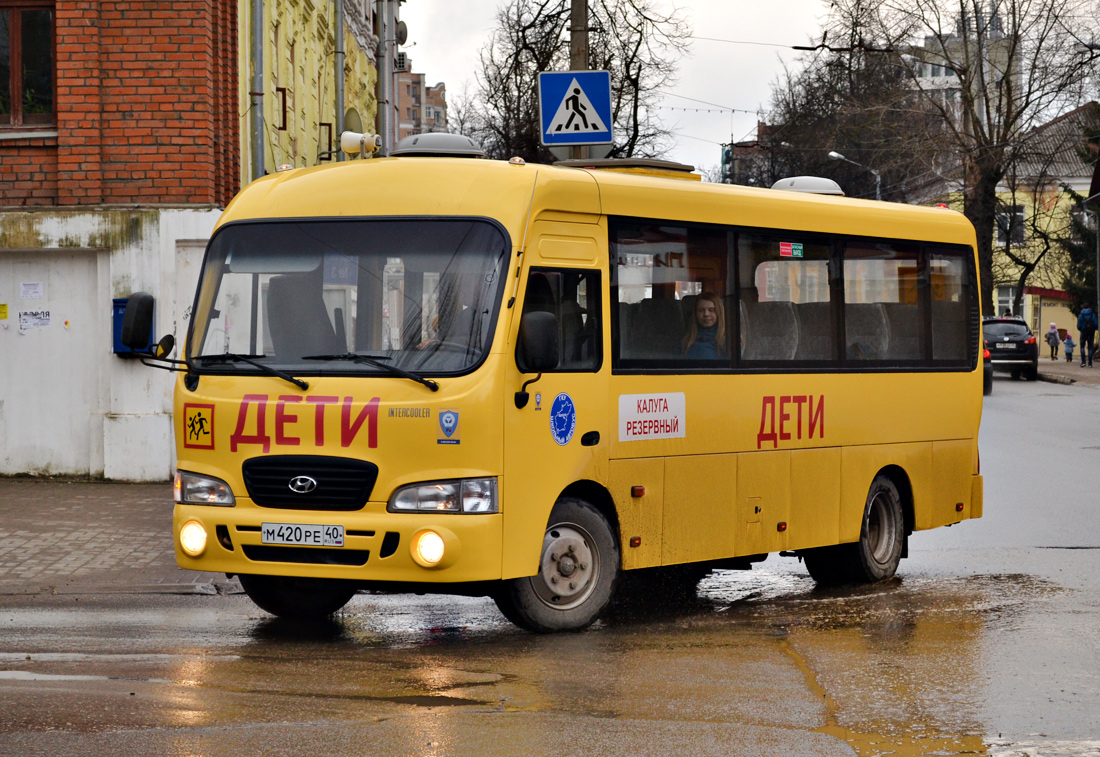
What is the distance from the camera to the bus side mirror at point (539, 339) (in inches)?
305

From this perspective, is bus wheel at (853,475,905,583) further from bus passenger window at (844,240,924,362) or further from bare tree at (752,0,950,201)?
bare tree at (752,0,950,201)

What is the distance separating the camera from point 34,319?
16.5 metres

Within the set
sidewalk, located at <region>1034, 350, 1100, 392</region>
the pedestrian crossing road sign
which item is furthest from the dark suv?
the pedestrian crossing road sign

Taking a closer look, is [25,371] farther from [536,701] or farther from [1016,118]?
[1016,118]

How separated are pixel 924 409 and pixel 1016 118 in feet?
146

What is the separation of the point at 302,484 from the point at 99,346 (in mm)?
9242

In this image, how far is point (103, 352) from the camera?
53.6ft

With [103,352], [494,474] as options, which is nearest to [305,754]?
[494,474]

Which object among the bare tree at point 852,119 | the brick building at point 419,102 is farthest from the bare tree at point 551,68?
the brick building at point 419,102

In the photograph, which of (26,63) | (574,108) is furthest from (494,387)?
(26,63)

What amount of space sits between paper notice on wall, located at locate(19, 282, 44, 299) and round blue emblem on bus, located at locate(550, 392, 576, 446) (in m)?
9.81

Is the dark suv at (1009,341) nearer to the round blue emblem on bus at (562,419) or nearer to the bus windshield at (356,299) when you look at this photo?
the round blue emblem on bus at (562,419)

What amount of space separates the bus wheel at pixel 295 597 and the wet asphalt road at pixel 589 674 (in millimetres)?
143

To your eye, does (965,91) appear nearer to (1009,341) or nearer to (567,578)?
(1009,341)
